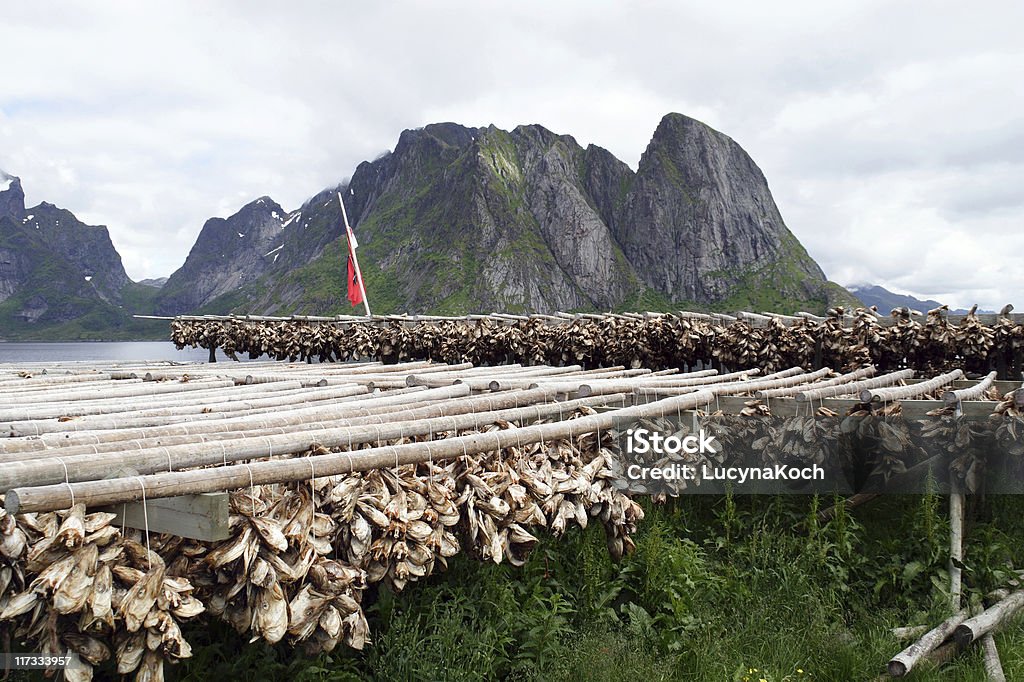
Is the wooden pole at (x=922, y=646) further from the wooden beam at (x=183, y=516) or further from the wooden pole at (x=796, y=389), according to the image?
the wooden beam at (x=183, y=516)

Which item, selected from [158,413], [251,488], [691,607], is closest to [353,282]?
[158,413]

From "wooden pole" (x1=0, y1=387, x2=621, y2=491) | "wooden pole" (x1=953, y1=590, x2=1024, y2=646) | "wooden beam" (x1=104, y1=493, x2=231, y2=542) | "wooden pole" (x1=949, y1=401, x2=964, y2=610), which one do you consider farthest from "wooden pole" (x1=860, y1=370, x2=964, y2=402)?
"wooden beam" (x1=104, y1=493, x2=231, y2=542)

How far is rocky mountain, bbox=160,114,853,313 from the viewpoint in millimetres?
136375

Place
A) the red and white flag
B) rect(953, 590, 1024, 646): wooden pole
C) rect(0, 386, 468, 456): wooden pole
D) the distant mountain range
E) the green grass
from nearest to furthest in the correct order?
rect(0, 386, 468, 456): wooden pole → the green grass → rect(953, 590, 1024, 646): wooden pole → the red and white flag → the distant mountain range

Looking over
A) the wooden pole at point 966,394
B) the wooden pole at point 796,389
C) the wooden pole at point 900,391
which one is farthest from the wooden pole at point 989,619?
the wooden pole at point 796,389

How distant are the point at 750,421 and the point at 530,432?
248 centimetres

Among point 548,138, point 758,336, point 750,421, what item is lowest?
point 750,421

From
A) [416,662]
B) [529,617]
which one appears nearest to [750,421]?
[529,617]

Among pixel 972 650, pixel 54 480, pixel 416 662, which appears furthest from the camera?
pixel 972 650

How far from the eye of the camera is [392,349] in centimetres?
1512

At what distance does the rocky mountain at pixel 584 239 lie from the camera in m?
136

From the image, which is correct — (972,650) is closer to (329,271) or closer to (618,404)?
(618,404)

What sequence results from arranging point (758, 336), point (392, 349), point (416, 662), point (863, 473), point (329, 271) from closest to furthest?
point (416, 662), point (863, 473), point (758, 336), point (392, 349), point (329, 271)

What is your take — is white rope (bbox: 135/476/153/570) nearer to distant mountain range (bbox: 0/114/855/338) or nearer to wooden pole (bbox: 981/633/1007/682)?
wooden pole (bbox: 981/633/1007/682)
